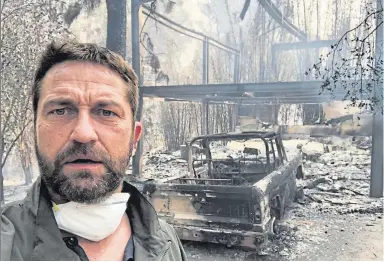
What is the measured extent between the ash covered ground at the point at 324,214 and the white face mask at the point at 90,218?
154cm

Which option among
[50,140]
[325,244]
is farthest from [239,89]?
[50,140]

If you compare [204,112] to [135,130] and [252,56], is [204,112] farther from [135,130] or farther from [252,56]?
[135,130]

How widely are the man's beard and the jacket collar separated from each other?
35mm

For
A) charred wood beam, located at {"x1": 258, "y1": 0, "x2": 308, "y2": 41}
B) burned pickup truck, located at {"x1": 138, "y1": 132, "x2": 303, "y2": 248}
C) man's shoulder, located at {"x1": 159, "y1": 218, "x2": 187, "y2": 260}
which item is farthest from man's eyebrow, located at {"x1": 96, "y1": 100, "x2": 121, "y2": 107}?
charred wood beam, located at {"x1": 258, "y1": 0, "x2": 308, "y2": 41}

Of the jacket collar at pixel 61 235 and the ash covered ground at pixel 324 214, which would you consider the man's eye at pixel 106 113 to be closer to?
the jacket collar at pixel 61 235

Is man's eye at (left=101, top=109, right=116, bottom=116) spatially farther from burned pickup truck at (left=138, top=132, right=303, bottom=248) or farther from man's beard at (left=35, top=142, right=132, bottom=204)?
burned pickup truck at (left=138, top=132, right=303, bottom=248)

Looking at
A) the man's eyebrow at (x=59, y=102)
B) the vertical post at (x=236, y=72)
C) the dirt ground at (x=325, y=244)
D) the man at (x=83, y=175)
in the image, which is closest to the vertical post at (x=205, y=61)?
the vertical post at (x=236, y=72)

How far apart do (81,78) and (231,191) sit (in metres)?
1.59

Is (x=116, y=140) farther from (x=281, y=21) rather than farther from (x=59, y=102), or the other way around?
(x=281, y=21)

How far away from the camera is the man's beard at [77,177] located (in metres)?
0.77

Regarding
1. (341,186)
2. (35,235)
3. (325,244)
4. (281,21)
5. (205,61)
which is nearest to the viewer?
(35,235)

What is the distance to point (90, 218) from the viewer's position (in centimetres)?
80

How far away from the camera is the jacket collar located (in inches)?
28.4

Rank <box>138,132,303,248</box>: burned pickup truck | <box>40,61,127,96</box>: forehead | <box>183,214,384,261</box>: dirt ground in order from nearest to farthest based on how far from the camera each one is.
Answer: <box>40,61,127,96</box>: forehead < <box>183,214,384,261</box>: dirt ground < <box>138,132,303,248</box>: burned pickup truck
